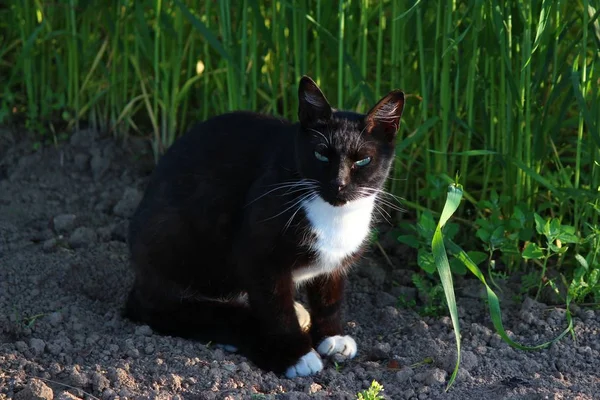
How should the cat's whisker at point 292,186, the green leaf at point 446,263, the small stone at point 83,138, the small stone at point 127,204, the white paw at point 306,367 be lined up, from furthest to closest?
1. the small stone at point 83,138
2. the small stone at point 127,204
3. the white paw at point 306,367
4. the cat's whisker at point 292,186
5. the green leaf at point 446,263

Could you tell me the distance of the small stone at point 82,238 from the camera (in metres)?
4.00

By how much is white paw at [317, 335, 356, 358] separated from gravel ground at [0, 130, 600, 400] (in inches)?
1.4

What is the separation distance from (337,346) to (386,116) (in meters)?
0.82

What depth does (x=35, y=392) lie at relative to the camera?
2.72 meters

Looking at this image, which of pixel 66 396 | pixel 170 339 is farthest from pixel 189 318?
pixel 66 396

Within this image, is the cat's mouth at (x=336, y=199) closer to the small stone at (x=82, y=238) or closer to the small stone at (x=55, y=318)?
the small stone at (x=55, y=318)

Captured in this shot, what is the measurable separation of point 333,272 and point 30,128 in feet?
6.71

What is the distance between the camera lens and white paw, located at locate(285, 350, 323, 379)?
10.4 ft

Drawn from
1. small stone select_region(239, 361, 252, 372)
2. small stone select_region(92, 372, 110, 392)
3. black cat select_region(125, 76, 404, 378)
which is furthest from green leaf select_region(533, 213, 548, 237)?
small stone select_region(92, 372, 110, 392)

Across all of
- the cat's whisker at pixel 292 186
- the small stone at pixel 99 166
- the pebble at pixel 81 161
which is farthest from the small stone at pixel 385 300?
the pebble at pixel 81 161

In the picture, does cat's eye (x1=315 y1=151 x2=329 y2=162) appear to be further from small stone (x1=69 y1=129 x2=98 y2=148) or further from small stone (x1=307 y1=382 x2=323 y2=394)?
small stone (x1=69 y1=129 x2=98 y2=148)

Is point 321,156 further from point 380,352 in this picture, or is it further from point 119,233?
point 119,233

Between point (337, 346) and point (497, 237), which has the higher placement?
point (497, 237)

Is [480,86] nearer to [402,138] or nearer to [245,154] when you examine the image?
[402,138]
